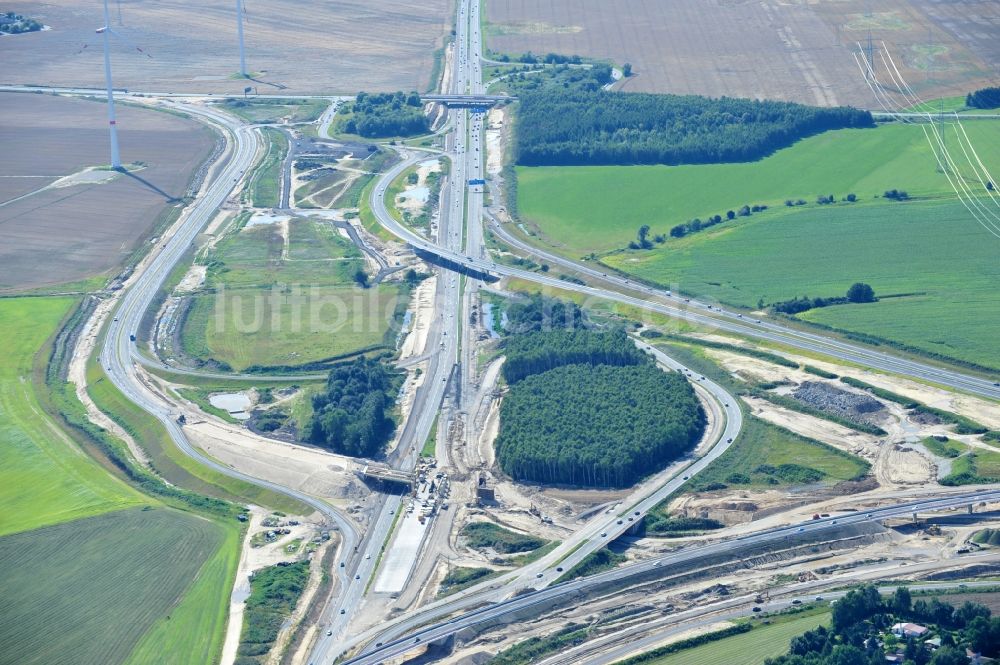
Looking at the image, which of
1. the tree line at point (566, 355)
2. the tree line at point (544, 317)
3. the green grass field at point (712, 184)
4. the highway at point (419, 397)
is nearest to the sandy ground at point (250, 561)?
the highway at point (419, 397)

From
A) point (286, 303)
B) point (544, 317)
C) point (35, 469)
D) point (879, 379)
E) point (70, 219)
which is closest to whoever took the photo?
point (35, 469)

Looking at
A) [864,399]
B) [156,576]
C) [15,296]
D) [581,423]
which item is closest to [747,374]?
[864,399]

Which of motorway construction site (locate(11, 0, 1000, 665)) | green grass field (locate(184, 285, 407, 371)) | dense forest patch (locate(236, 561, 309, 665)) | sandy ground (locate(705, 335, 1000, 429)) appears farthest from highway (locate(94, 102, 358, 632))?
sandy ground (locate(705, 335, 1000, 429))

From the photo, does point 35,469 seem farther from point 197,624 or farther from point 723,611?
point 723,611

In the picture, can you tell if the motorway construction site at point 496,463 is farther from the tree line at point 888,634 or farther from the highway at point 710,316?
the tree line at point 888,634

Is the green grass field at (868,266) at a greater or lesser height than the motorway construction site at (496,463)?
greater

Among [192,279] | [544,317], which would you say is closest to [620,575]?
[544,317]

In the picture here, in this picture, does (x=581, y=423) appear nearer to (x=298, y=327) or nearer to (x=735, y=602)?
(x=735, y=602)
